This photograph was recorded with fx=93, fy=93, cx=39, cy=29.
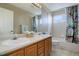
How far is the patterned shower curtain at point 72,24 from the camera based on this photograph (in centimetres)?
175

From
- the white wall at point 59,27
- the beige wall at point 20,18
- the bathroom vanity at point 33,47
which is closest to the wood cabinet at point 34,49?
the bathroom vanity at point 33,47

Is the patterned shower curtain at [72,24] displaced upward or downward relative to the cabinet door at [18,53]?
upward

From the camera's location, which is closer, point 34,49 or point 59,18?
point 34,49

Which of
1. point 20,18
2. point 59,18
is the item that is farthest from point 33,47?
point 59,18

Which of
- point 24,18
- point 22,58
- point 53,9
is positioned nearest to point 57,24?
point 53,9

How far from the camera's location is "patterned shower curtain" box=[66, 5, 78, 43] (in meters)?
1.75

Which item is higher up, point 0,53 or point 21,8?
point 21,8

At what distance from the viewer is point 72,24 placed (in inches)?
75.4

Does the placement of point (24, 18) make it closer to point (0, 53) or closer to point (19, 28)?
point (19, 28)

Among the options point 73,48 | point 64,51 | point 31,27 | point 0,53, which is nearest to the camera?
point 0,53

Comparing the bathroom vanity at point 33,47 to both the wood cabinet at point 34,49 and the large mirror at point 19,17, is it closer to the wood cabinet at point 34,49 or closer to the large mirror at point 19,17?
the wood cabinet at point 34,49

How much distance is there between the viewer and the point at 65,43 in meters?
1.77

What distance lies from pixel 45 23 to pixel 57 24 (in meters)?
0.26

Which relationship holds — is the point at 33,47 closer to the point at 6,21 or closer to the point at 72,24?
the point at 6,21
